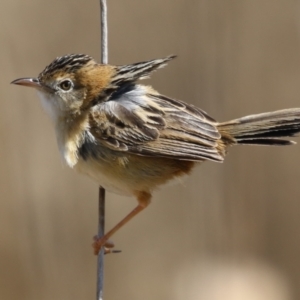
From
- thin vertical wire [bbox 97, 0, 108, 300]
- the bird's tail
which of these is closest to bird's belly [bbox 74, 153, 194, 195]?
thin vertical wire [bbox 97, 0, 108, 300]

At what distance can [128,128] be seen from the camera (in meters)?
4.23

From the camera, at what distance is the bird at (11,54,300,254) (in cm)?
414

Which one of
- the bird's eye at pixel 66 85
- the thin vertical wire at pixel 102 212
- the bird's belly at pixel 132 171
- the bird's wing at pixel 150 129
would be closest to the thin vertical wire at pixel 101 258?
the thin vertical wire at pixel 102 212

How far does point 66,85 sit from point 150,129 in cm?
66

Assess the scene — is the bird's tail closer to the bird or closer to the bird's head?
the bird

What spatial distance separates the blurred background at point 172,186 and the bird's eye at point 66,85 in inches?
74.8

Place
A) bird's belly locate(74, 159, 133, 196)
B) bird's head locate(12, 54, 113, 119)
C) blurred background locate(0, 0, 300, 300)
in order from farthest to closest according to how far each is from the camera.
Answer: blurred background locate(0, 0, 300, 300) < bird's head locate(12, 54, 113, 119) < bird's belly locate(74, 159, 133, 196)

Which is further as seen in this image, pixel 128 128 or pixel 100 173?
pixel 128 128

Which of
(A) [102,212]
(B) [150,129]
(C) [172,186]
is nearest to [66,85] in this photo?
(B) [150,129]

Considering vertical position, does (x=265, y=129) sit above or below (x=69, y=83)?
below

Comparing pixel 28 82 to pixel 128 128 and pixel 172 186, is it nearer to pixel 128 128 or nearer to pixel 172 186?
pixel 128 128

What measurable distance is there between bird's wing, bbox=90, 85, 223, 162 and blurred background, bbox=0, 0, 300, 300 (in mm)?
1881

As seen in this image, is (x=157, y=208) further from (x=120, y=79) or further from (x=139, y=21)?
(x=120, y=79)

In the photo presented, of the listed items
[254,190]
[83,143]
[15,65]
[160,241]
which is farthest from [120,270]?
[83,143]
